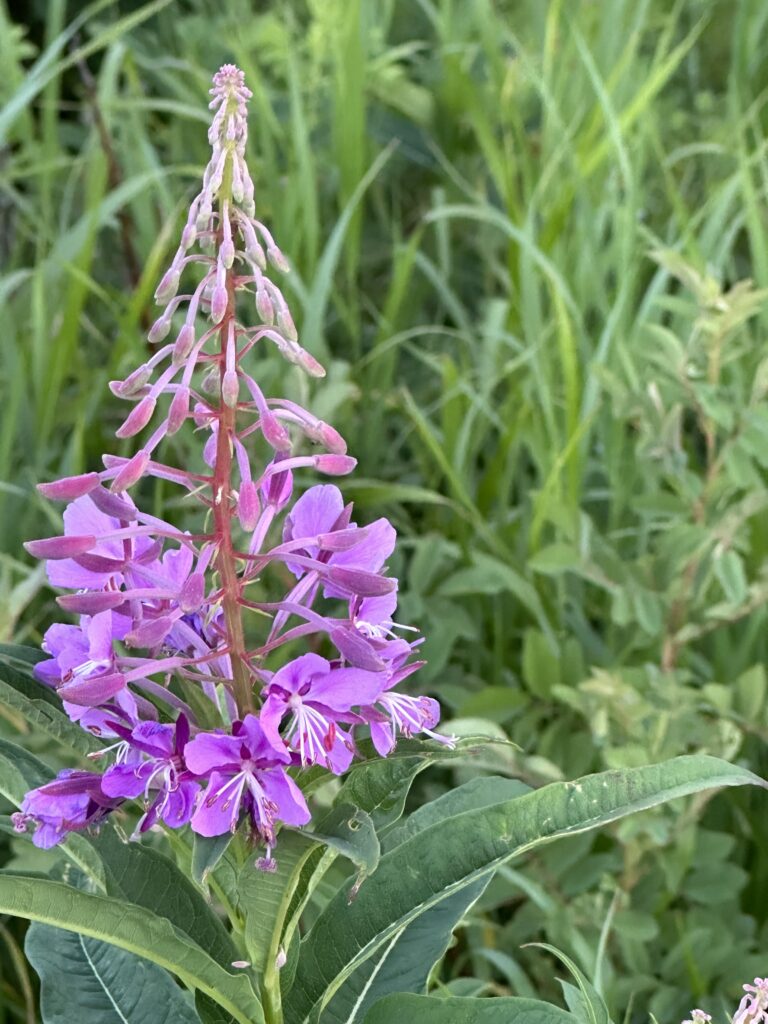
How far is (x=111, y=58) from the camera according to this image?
244cm

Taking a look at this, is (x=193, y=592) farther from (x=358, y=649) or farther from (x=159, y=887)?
(x=159, y=887)

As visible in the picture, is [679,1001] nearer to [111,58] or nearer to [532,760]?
[532,760]

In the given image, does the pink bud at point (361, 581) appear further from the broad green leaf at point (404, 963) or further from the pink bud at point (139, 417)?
the broad green leaf at point (404, 963)

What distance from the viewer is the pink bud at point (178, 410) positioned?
0.71m

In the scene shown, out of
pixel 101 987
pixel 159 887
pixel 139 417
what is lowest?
pixel 101 987

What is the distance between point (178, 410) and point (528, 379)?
1.35 m

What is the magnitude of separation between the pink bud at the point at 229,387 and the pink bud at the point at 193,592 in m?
0.11

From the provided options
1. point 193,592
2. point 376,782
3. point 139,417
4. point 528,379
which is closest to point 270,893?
point 376,782

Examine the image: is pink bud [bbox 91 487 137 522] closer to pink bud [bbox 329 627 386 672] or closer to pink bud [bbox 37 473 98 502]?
pink bud [bbox 37 473 98 502]

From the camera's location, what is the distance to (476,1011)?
80 cm

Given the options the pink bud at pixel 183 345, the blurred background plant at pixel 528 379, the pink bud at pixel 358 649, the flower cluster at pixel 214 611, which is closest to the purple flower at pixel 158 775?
the flower cluster at pixel 214 611

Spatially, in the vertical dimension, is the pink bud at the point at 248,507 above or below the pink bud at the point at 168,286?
below

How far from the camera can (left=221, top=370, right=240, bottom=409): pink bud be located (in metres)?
0.72

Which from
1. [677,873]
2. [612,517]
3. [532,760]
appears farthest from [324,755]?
[612,517]
